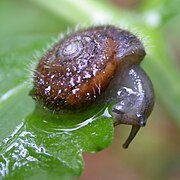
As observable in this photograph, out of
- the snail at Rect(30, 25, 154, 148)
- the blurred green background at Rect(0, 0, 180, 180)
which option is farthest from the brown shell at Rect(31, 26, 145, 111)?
the blurred green background at Rect(0, 0, 180, 180)

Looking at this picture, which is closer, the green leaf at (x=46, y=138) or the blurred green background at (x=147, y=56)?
the green leaf at (x=46, y=138)

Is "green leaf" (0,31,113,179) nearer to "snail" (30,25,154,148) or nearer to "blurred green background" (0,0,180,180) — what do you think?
"snail" (30,25,154,148)

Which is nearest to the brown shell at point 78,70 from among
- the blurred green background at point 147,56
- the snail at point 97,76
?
the snail at point 97,76

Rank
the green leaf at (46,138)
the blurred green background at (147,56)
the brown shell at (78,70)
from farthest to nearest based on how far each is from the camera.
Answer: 1. the blurred green background at (147,56)
2. the brown shell at (78,70)
3. the green leaf at (46,138)

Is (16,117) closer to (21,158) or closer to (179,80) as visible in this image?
(21,158)

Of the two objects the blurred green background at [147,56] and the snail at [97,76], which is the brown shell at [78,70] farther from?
the blurred green background at [147,56]

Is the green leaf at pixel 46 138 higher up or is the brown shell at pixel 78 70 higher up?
the brown shell at pixel 78 70
